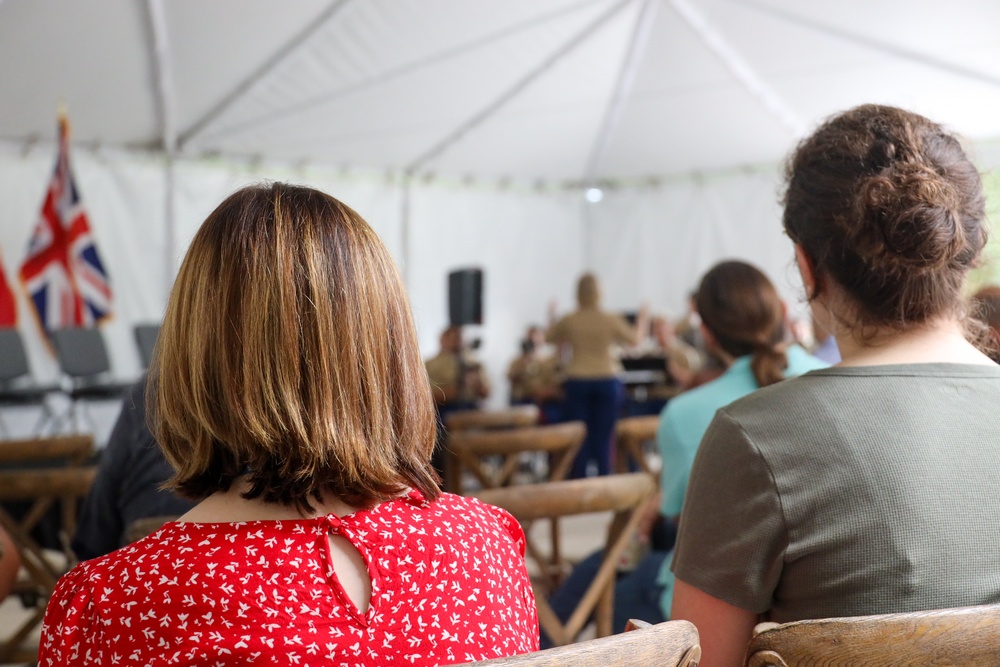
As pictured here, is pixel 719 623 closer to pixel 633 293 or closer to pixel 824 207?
pixel 824 207

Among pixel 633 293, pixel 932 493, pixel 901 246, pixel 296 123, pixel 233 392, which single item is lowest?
pixel 633 293

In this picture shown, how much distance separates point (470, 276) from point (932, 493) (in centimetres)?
631

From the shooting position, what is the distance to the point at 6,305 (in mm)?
7352

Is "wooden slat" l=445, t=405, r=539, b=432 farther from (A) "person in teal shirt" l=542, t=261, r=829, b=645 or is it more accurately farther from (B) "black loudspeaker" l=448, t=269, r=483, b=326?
(B) "black loudspeaker" l=448, t=269, r=483, b=326

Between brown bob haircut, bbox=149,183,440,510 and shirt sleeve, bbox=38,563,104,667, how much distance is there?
0.48 feet

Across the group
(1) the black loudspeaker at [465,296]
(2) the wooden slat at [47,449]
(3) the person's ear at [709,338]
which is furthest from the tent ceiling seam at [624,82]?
(2) the wooden slat at [47,449]

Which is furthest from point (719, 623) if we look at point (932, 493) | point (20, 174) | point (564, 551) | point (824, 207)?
point (20, 174)

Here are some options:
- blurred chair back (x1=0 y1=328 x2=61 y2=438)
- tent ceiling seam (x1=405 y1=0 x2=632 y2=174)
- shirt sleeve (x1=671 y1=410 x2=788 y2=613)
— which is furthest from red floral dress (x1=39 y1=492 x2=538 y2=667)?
tent ceiling seam (x1=405 y1=0 x2=632 y2=174)

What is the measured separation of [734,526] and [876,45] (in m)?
7.51

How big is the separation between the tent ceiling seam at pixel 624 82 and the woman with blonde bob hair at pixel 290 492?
23.9ft

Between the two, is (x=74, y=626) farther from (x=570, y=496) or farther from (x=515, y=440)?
(x=515, y=440)

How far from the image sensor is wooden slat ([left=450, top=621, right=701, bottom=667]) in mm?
771

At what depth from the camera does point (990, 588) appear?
112 centimetres

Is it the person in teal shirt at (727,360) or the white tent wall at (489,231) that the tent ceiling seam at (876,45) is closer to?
the white tent wall at (489,231)
